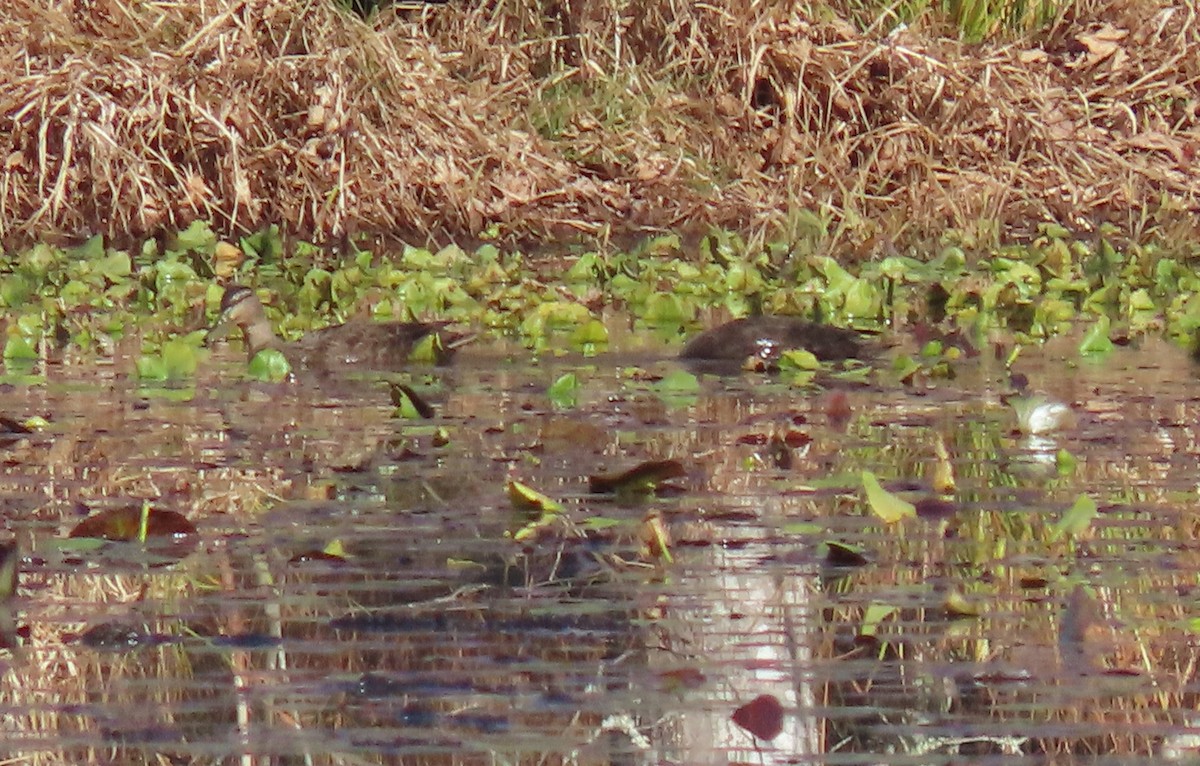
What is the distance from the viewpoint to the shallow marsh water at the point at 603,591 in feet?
9.09

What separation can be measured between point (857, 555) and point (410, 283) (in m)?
5.06

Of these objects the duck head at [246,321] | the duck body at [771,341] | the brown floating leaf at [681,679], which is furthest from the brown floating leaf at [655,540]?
the duck head at [246,321]

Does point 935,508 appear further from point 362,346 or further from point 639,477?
point 362,346

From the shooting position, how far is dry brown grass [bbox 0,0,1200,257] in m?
10.5

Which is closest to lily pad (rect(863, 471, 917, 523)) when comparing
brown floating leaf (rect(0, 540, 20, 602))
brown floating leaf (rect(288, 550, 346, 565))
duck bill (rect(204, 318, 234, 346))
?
brown floating leaf (rect(288, 550, 346, 565))

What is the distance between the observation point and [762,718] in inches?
108

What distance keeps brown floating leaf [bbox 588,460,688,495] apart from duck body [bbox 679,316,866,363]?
2145 mm

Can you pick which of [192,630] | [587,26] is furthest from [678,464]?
[587,26]

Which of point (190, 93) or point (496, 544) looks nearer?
point (496, 544)

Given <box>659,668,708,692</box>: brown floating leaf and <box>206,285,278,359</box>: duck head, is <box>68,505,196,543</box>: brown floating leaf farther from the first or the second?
<box>206,285,278,359</box>: duck head

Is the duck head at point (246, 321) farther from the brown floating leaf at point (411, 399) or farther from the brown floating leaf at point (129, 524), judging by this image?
the brown floating leaf at point (129, 524)

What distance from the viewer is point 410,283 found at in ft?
28.2

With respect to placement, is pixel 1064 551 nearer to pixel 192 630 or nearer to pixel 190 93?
pixel 192 630

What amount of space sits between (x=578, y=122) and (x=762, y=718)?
30.4 ft
